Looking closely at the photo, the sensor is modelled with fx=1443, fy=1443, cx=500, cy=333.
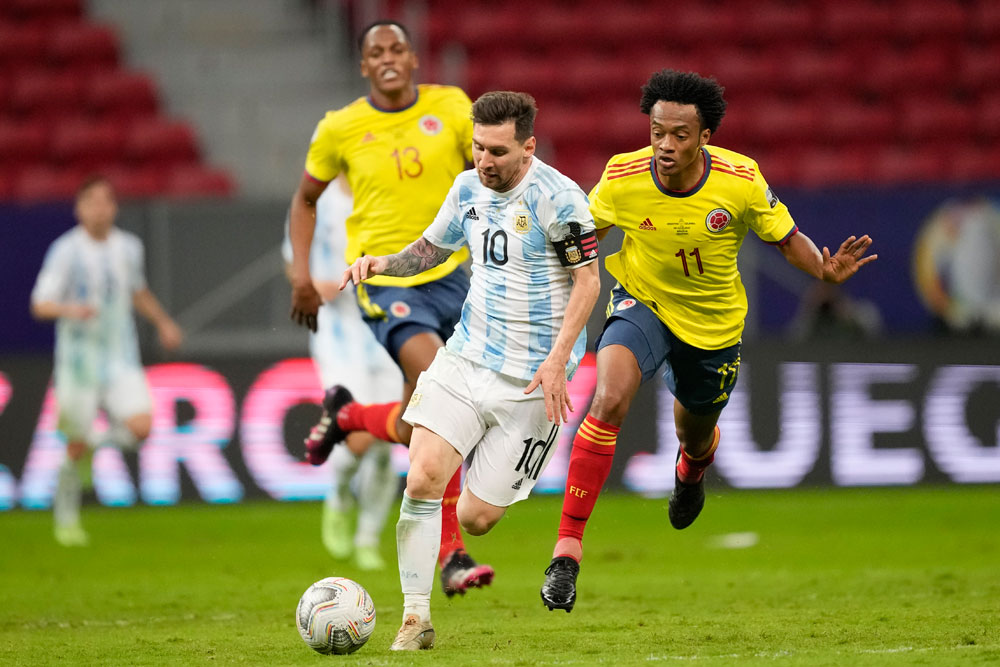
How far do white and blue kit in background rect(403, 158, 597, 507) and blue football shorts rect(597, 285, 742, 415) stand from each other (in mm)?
510

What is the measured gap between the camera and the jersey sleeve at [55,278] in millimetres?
10797

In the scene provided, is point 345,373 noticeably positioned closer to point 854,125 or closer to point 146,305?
point 146,305

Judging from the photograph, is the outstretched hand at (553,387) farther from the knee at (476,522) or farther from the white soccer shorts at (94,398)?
the white soccer shorts at (94,398)

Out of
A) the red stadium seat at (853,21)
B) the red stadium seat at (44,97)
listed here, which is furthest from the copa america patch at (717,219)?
the red stadium seat at (853,21)

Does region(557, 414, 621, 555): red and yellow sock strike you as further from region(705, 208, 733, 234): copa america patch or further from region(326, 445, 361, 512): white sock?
region(326, 445, 361, 512): white sock

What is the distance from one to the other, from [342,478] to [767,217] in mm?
3884

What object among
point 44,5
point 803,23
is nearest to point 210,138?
point 44,5

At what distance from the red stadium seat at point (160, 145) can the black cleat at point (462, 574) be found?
991 cm

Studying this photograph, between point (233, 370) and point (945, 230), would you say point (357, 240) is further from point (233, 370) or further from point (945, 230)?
point (945, 230)

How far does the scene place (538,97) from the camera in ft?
53.2

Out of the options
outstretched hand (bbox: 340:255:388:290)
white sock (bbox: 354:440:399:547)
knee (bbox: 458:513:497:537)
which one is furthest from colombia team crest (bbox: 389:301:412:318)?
white sock (bbox: 354:440:399:547)

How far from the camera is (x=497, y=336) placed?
5895mm

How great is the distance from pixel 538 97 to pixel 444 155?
9159 mm

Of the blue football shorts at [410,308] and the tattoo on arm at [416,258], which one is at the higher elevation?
the tattoo on arm at [416,258]
